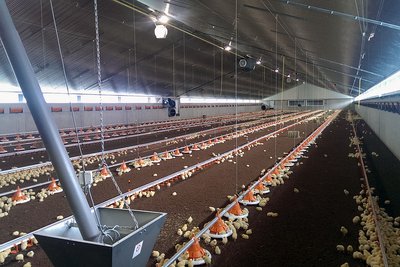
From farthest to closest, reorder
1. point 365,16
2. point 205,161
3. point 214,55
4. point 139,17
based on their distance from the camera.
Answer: point 214,55 → point 139,17 → point 205,161 → point 365,16

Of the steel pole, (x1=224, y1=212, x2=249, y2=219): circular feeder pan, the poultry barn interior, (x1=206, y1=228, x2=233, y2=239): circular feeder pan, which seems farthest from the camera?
(x1=224, y1=212, x2=249, y2=219): circular feeder pan

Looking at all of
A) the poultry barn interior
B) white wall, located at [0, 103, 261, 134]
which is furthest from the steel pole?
white wall, located at [0, 103, 261, 134]

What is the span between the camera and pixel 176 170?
9531 mm

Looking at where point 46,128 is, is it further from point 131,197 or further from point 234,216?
point 131,197

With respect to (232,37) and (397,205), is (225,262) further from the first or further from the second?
(232,37)

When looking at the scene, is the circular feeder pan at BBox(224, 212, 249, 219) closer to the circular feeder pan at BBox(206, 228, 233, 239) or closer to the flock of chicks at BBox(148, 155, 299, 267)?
the flock of chicks at BBox(148, 155, 299, 267)

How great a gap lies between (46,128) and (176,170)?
684cm

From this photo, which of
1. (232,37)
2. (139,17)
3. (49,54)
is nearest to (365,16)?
(232,37)

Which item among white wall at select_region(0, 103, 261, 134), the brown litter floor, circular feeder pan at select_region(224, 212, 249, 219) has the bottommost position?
the brown litter floor

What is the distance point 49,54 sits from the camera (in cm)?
1566

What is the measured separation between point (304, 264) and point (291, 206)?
7.63ft

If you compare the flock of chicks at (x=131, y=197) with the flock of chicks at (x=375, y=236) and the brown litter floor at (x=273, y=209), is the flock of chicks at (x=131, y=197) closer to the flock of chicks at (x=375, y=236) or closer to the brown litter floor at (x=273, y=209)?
the brown litter floor at (x=273, y=209)

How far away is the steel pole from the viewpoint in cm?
271

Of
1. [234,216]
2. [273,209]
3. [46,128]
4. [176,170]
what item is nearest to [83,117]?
[176,170]
